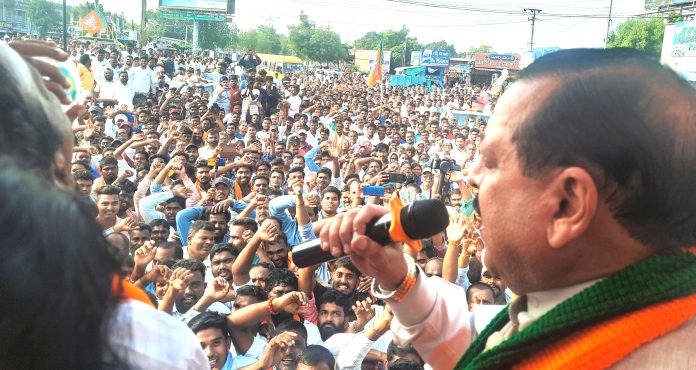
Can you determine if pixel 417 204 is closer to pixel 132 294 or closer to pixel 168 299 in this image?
pixel 132 294

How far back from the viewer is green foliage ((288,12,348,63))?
4766cm

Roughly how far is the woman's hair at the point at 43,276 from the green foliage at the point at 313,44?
1882 inches

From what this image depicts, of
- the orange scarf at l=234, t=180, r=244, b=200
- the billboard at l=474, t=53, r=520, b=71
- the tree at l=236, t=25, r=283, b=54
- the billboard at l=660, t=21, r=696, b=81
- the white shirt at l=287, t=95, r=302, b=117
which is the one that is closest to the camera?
the orange scarf at l=234, t=180, r=244, b=200

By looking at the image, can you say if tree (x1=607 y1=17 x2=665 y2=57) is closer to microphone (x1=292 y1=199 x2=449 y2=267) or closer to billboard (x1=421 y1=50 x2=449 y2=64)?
billboard (x1=421 y1=50 x2=449 y2=64)

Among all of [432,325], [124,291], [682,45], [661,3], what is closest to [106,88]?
[432,325]

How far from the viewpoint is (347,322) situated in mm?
4289

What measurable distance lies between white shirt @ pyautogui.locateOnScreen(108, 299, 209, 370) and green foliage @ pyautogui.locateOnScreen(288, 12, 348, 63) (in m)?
47.6

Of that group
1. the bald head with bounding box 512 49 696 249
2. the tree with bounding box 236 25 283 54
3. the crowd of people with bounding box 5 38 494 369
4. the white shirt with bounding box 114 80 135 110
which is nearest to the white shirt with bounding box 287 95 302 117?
the crowd of people with bounding box 5 38 494 369

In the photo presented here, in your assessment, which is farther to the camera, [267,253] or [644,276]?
[267,253]

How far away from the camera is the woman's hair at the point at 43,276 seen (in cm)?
79

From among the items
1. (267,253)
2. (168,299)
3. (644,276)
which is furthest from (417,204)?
(267,253)

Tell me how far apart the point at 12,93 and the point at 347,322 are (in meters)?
3.60

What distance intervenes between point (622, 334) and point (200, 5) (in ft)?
122

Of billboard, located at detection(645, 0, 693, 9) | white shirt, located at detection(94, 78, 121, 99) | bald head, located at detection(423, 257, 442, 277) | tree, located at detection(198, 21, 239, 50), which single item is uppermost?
billboard, located at detection(645, 0, 693, 9)
